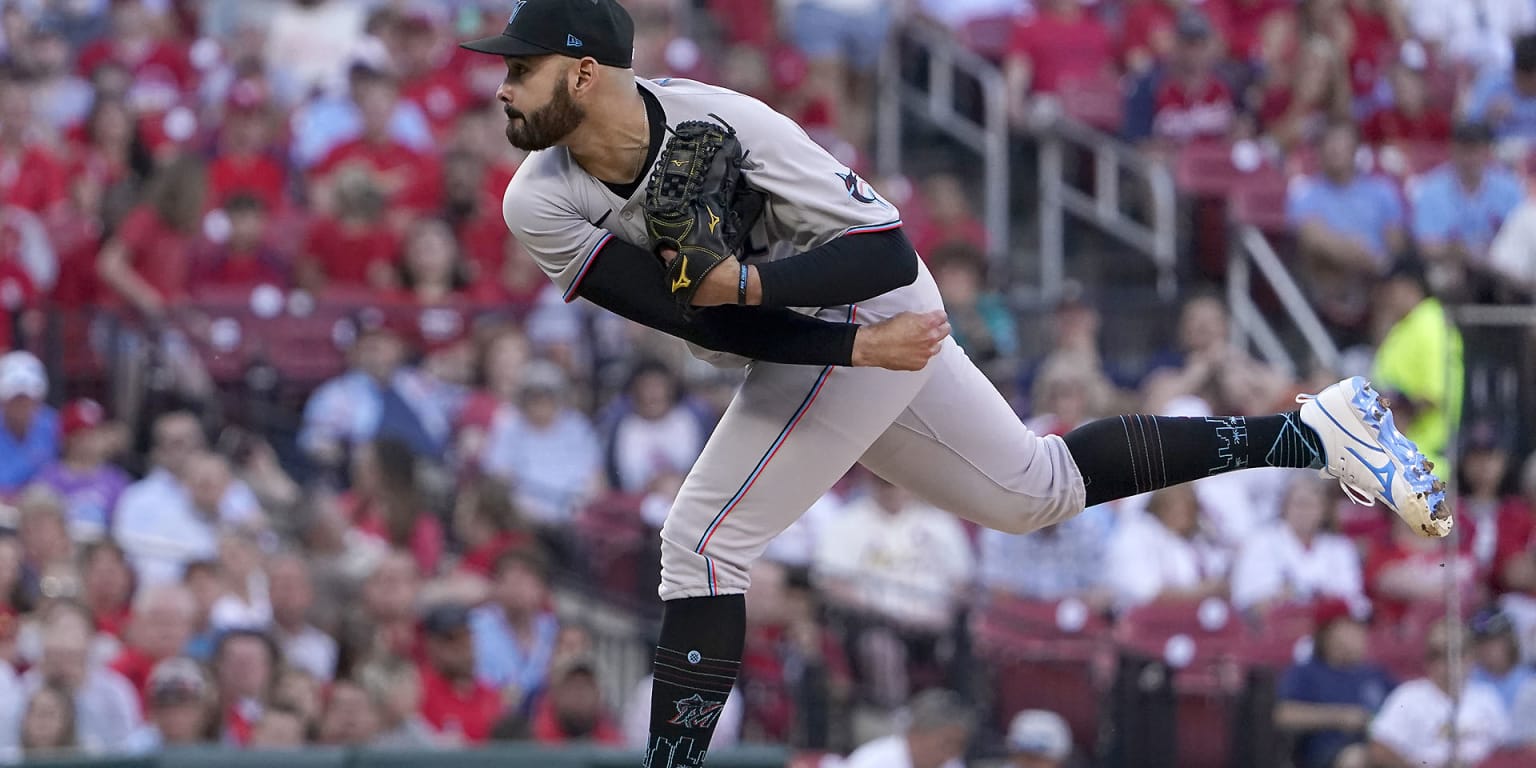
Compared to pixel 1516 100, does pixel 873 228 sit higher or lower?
lower

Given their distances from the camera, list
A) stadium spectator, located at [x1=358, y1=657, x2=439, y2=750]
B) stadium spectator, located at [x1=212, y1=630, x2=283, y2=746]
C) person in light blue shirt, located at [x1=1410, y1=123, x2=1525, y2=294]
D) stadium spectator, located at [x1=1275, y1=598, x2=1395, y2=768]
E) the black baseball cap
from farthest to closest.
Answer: person in light blue shirt, located at [x1=1410, y1=123, x2=1525, y2=294]
stadium spectator, located at [x1=1275, y1=598, x2=1395, y2=768]
stadium spectator, located at [x1=358, y1=657, x2=439, y2=750]
stadium spectator, located at [x1=212, y1=630, x2=283, y2=746]
the black baseball cap

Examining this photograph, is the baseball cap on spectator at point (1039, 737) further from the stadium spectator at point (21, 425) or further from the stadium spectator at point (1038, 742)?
the stadium spectator at point (21, 425)

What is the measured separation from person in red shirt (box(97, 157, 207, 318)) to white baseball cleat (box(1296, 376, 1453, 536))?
6.43 meters

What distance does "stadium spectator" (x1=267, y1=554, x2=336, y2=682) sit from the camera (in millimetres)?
8625

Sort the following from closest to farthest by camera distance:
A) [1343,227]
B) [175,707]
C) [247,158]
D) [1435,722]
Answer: [175,707] < [1435,722] < [247,158] < [1343,227]

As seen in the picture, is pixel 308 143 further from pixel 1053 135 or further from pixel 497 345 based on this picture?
pixel 1053 135

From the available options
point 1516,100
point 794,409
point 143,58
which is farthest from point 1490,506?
point 143,58

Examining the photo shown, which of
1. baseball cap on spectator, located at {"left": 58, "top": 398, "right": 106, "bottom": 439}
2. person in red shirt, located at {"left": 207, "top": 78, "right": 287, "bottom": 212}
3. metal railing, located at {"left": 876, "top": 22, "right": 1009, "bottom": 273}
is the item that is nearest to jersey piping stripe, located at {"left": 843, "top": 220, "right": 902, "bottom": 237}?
baseball cap on spectator, located at {"left": 58, "top": 398, "right": 106, "bottom": 439}

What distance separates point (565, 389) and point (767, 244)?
5.22 m

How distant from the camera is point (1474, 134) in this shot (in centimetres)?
1080

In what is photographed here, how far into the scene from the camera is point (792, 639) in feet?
29.0

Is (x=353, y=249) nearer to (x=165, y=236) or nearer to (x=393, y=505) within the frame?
(x=165, y=236)

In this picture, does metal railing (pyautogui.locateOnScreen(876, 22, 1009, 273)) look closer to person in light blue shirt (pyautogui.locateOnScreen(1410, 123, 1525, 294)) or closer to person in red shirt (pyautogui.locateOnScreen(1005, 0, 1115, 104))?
person in red shirt (pyautogui.locateOnScreen(1005, 0, 1115, 104))

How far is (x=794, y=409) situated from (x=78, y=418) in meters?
5.51
